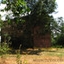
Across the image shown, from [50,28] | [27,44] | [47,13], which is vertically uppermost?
[47,13]

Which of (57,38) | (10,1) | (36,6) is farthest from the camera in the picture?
(57,38)

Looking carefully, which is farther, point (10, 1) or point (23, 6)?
point (10, 1)

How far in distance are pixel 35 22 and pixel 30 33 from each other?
9.80 ft

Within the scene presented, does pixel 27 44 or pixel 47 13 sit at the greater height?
pixel 47 13

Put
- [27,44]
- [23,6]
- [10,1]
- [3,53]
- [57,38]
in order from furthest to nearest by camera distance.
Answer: [57,38] < [27,44] < [3,53] < [10,1] < [23,6]

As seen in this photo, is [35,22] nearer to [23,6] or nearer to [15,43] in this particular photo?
[15,43]

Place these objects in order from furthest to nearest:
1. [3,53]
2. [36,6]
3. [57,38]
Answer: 1. [57,38]
2. [36,6]
3. [3,53]

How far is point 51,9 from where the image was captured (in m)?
29.1

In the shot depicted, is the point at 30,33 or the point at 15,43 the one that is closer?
the point at 30,33

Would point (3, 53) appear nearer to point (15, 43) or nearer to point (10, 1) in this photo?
point (10, 1)

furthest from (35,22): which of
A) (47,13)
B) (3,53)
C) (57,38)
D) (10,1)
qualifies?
(10,1)

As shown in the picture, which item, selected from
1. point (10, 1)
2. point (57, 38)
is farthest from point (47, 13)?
point (10, 1)

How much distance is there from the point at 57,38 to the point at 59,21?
40.1 ft

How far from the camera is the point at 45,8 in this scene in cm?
2894
